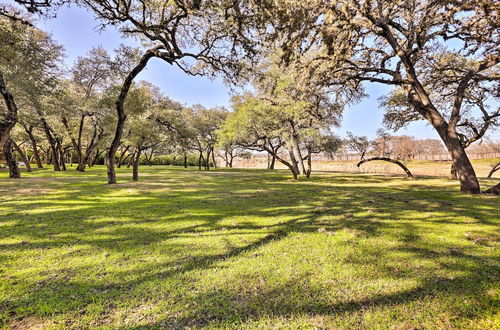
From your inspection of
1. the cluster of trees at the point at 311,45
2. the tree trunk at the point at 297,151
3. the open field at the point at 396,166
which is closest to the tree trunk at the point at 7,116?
the cluster of trees at the point at 311,45

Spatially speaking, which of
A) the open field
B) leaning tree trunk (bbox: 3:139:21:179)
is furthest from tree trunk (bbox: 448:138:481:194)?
the open field

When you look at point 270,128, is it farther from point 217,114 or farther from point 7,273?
point 217,114

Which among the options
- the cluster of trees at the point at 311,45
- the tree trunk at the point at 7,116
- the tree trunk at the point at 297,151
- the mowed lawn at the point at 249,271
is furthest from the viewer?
the tree trunk at the point at 297,151

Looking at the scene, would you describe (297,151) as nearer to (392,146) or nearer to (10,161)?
(10,161)

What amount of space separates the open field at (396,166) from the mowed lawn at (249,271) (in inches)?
1639

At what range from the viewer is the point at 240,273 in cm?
294

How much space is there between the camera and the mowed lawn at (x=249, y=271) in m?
Result: 2.15

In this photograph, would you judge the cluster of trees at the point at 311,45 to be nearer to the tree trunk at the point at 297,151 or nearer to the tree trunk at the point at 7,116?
the tree trunk at the point at 7,116

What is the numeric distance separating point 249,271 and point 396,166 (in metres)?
62.0

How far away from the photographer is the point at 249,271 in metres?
2.99

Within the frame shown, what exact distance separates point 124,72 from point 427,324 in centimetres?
1705

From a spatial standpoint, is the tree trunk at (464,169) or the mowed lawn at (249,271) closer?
the mowed lawn at (249,271)

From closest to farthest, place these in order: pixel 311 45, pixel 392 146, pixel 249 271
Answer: pixel 249 271 < pixel 311 45 < pixel 392 146

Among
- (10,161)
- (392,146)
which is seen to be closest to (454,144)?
(10,161)
